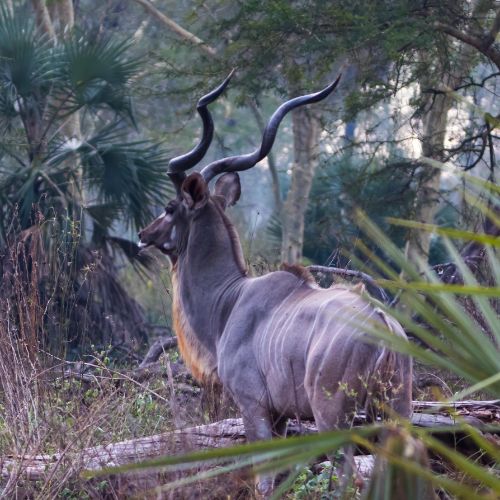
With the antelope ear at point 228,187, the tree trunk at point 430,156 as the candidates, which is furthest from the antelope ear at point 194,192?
the tree trunk at point 430,156

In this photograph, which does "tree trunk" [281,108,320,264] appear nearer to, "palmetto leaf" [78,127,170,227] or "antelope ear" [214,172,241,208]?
"palmetto leaf" [78,127,170,227]

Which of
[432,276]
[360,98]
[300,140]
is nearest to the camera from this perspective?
[432,276]

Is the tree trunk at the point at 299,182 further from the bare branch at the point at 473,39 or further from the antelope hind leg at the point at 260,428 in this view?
the antelope hind leg at the point at 260,428

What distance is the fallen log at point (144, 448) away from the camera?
13.3 feet

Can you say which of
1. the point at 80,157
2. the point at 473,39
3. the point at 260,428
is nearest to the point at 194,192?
the point at 260,428

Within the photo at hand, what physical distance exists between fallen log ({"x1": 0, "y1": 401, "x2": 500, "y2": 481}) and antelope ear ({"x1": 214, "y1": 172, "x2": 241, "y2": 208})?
157 cm

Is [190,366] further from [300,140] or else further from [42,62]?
[300,140]

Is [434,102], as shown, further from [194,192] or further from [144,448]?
[144,448]

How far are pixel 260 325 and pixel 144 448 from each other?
856 millimetres

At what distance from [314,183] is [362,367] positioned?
Answer: 14.6m

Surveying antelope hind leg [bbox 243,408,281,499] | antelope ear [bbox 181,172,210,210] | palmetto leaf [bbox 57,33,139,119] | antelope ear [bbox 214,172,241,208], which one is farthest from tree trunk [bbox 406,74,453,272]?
antelope hind leg [bbox 243,408,281,499]

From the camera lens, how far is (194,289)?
5738 millimetres

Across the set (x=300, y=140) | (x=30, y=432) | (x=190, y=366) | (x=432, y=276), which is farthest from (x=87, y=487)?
(x=300, y=140)

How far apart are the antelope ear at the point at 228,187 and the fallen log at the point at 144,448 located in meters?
1.57
